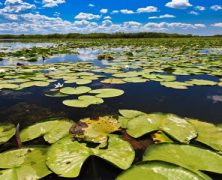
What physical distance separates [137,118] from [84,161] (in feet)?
2.09

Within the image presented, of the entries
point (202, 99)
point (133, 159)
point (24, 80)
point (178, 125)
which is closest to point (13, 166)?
point (133, 159)

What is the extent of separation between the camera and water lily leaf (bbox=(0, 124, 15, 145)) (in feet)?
5.13

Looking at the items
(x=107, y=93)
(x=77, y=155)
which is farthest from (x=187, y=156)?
(x=107, y=93)

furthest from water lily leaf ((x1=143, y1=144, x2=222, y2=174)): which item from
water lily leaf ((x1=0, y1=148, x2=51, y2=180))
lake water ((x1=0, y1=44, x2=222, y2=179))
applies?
lake water ((x1=0, y1=44, x2=222, y2=179))

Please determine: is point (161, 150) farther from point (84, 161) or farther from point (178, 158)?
point (84, 161)

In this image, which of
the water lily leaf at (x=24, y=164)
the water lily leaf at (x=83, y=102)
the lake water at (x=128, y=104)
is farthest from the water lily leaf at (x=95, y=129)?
the water lily leaf at (x=83, y=102)

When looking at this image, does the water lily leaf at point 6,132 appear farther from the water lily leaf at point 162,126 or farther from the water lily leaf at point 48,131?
the water lily leaf at point 162,126

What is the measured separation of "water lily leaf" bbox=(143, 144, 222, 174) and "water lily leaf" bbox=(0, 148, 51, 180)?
550 mm

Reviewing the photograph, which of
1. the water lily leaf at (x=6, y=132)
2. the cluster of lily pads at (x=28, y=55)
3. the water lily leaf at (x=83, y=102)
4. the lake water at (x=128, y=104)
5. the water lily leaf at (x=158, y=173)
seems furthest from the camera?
the cluster of lily pads at (x=28, y=55)

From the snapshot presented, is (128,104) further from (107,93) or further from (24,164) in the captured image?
(24,164)

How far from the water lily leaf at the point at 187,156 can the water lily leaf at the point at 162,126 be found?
178 mm

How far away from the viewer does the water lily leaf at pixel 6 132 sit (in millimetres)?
1565

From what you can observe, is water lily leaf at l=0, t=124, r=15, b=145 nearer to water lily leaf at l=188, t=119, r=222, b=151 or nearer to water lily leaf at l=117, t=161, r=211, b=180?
water lily leaf at l=117, t=161, r=211, b=180

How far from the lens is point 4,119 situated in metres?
1.99
